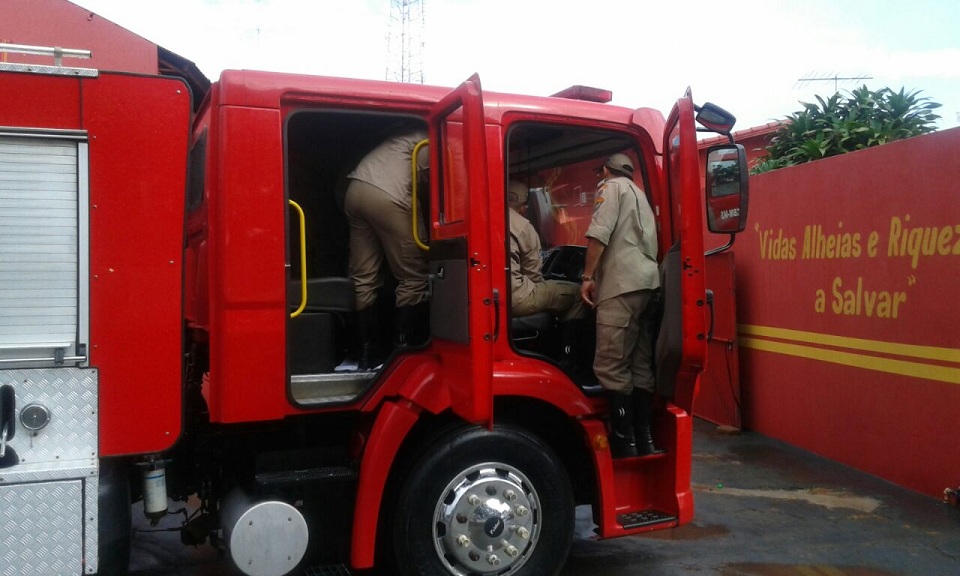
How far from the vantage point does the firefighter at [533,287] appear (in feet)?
13.3

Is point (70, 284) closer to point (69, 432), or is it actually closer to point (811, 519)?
point (69, 432)

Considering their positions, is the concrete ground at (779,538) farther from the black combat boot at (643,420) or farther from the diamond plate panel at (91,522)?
the diamond plate panel at (91,522)

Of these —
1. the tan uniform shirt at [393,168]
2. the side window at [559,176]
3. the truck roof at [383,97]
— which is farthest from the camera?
the side window at [559,176]

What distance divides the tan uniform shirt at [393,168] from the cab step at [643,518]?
73.0 inches

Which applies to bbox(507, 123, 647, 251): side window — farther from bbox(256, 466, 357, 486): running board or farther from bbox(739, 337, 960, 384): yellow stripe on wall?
bbox(739, 337, 960, 384): yellow stripe on wall

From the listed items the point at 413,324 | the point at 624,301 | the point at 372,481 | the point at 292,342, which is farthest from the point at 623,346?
the point at 292,342

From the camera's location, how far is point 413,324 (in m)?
3.98

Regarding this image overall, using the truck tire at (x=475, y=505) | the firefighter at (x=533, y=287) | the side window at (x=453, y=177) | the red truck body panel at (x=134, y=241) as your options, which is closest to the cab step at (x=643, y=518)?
the truck tire at (x=475, y=505)

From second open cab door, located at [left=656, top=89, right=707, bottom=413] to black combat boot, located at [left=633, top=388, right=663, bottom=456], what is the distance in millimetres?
152

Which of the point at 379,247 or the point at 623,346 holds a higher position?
the point at 379,247

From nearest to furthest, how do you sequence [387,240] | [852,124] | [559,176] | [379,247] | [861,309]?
[387,240] → [379,247] → [559,176] → [861,309] → [852,124]

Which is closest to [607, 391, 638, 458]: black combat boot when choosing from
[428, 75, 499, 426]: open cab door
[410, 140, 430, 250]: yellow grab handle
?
[428, 75, 499, 426]: open cab door

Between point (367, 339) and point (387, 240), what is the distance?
0.49 metres

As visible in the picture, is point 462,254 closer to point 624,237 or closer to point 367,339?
point 367,339
